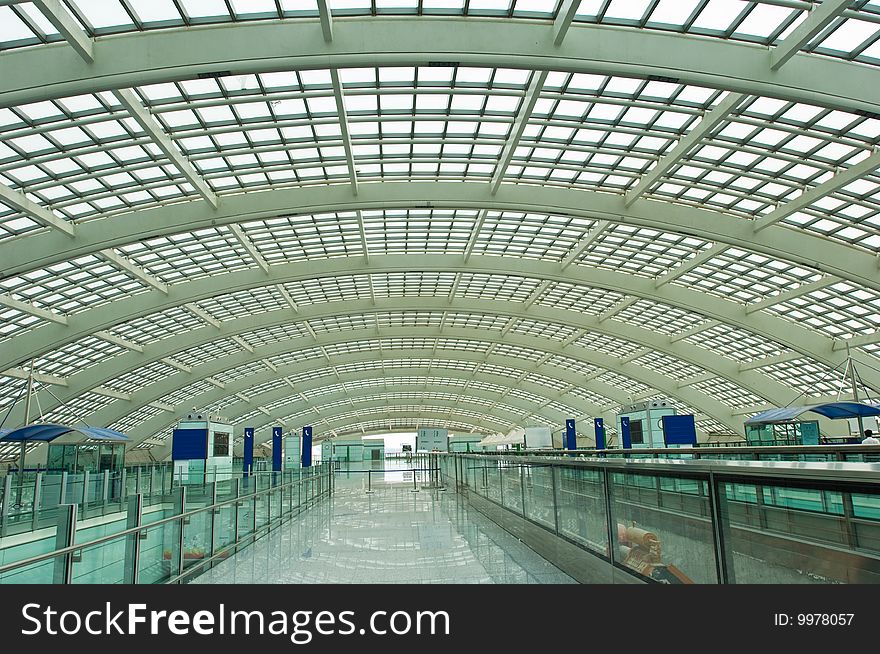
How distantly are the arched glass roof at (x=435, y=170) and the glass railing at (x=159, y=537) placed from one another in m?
9.92

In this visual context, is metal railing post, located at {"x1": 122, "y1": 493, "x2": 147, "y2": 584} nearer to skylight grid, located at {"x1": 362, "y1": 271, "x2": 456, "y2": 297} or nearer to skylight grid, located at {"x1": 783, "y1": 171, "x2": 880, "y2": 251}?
skylight grid, located at {"x1": 783, "y1": 171, "x2": 880, "y2": 251}

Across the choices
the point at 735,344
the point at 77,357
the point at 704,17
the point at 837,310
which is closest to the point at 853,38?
the point at 704,17

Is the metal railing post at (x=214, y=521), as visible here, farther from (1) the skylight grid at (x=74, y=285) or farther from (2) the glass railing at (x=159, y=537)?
(1) the skylight grid at (x=74, y=285)

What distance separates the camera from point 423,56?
51.0ft

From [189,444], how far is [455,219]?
15.5 metres

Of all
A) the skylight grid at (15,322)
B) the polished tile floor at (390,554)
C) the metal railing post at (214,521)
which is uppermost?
the skylight grid at (15,322)

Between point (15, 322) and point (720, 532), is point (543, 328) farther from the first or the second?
point (720, 532)

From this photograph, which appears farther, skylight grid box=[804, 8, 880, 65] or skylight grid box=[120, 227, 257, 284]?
skylight grid box=[120, 227, 257, 284]

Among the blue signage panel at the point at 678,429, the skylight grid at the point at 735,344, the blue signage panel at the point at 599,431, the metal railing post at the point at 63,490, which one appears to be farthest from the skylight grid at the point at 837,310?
the metal railing post at the point at 63,490

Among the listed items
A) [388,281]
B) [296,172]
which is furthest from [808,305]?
[296,172]

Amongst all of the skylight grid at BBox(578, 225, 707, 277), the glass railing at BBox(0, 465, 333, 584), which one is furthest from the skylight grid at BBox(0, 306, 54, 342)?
the skylight grid at BBox(578, 225, 707, 277)

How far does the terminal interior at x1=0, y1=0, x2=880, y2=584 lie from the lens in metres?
6.58

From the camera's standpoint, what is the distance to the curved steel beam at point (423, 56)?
49.7 feet

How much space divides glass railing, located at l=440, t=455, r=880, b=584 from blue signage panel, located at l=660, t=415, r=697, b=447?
74.6ft
